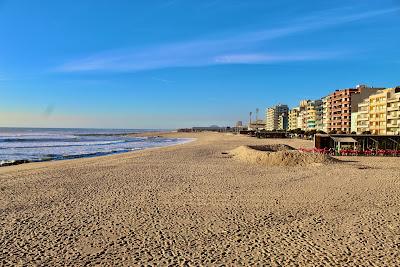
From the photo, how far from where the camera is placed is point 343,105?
314 ft

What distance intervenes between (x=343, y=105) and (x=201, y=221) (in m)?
95.0

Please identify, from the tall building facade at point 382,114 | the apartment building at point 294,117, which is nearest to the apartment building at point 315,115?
the apartment building at point 294,117

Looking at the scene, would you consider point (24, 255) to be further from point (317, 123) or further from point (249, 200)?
point (317, 123)

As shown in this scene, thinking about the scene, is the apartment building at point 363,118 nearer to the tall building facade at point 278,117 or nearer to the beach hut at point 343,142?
the beach hut at point 343,142

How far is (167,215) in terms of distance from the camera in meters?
10.4

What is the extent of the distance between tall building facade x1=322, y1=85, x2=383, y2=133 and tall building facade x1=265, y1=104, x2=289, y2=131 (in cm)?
6778

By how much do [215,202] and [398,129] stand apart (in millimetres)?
65394

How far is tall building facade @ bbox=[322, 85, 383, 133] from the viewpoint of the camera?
92.0 metres

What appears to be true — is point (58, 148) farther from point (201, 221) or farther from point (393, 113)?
point (393, 113)

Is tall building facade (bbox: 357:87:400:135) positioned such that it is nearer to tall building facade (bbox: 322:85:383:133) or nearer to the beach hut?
tall building facade (bbox: 322:85:383:133)

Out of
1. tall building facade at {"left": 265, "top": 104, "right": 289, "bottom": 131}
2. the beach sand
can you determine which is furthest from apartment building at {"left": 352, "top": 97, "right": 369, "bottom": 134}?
tall building facade at {"left": 265, "top": 104, "right": 289, "bottom": 131}

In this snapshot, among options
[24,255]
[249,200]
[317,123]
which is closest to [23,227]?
[24,255]

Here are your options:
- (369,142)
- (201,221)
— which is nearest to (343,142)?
(369,142)

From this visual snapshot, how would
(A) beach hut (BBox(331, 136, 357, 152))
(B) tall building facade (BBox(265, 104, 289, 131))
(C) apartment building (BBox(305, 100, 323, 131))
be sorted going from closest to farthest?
(A) beach hut (BBox(331, 136, 357, 152)), (C) apartment building (BBox(305, 100, 323, 131)), (B) tall building facade (BBox(265, 104, 289, 131))
